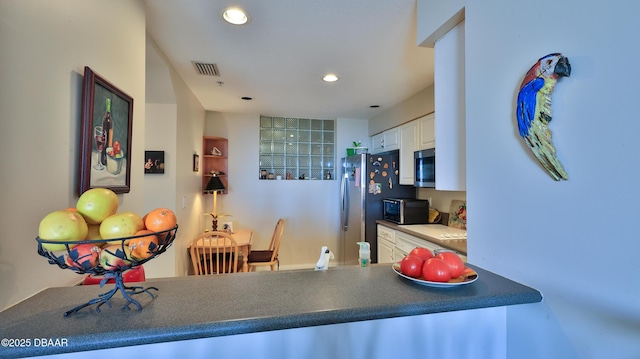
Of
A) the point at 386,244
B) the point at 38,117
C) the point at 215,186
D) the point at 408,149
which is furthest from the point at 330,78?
the point at 38,117

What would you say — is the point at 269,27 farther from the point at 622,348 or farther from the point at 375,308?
the point at 622,348

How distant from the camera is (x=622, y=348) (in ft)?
2.12

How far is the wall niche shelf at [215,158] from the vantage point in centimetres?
351

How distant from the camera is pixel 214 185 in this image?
338 centimetres

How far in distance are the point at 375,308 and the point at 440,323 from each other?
26 centimetres

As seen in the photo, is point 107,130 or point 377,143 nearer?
point 107,130

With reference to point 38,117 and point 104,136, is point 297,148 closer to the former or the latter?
point 104,136

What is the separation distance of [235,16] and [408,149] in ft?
7.28

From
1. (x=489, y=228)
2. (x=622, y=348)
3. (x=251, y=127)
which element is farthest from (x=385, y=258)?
(x=251, y=127)

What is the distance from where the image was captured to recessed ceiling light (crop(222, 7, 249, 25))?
1.51 metres

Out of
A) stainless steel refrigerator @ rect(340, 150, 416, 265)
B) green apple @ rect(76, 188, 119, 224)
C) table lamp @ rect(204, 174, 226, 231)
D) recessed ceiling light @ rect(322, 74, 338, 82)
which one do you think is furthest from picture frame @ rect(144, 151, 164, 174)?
stainless steel refrigerator @ rect(340, 150, 416, 265)

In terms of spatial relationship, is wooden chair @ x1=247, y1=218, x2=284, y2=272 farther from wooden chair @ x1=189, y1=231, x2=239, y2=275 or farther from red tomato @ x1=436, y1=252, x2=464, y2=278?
red tomato @ x1=436, y1=252, x2=464, y2=278

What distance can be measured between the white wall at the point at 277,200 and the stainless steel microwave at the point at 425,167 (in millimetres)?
1513

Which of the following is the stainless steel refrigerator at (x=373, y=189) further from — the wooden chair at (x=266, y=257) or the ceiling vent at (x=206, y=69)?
the ceiling vent at (x=206, y=69)
